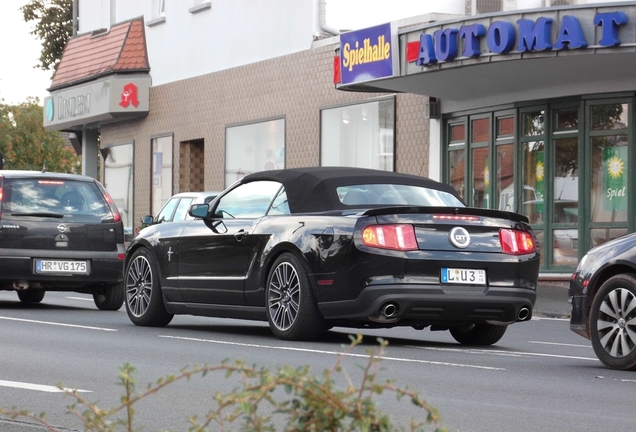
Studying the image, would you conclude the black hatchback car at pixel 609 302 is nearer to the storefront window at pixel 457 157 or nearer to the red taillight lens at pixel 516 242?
the red taillight lens at pixel 516 242

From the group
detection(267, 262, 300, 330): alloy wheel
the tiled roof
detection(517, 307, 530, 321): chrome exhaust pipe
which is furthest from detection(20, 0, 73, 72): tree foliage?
detection(517, 307, 530, 321): chrome exhaust pipe

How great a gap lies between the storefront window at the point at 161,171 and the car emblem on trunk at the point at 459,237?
2530cm

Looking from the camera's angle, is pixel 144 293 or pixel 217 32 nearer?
pixel 144 293

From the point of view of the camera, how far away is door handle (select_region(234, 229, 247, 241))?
12289 millimetres

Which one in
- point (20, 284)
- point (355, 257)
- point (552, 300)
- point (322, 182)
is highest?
point (322, 182)

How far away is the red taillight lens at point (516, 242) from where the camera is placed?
11359mm

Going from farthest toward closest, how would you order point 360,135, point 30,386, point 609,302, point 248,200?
point 360,135 → point 248,200 → point 609,302 → point 30,386

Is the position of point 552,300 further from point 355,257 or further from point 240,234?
point 355,257

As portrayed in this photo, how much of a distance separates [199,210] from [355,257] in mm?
2303

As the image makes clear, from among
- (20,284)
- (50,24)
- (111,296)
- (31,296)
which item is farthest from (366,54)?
(50,24)

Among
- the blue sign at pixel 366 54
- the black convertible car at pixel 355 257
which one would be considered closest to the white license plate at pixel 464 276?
the black convertible car at pixel 355 257

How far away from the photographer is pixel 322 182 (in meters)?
12.1

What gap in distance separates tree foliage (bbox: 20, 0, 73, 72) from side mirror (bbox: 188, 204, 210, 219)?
41580mm

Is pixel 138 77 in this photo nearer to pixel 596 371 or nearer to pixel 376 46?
pixel 376 46
